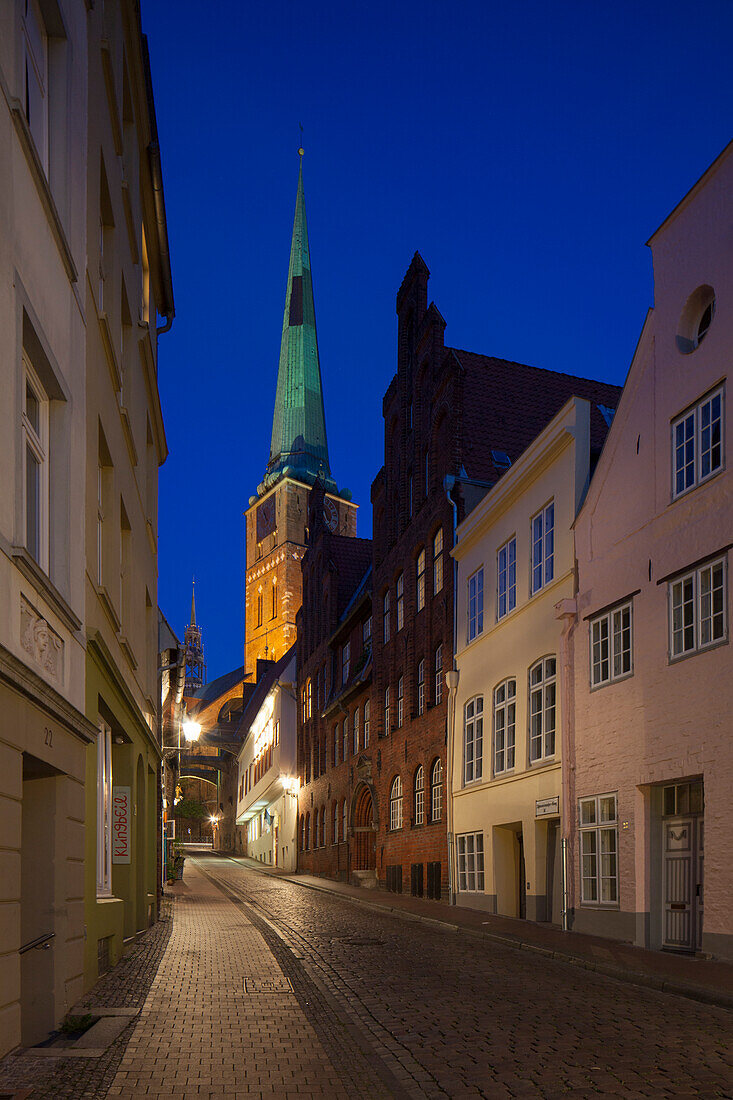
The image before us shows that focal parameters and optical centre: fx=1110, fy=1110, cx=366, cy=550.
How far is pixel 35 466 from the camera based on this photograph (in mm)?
8859

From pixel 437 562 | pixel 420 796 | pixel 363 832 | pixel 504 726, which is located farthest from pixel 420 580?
pixel 363 832

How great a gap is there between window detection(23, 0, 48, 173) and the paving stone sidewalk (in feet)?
22.5

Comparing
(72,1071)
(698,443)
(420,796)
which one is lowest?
(420,796)

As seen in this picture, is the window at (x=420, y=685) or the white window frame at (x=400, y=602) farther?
the white window frame at (x=400, y=602)

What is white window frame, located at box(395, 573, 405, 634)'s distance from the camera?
32.3m

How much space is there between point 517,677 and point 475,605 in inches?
162

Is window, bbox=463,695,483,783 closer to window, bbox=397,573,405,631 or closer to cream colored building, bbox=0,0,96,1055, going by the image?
window, bbox=397,573,405,631

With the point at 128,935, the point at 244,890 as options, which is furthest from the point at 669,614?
the point at 244,890

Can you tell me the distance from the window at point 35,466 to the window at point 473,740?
1707 cm

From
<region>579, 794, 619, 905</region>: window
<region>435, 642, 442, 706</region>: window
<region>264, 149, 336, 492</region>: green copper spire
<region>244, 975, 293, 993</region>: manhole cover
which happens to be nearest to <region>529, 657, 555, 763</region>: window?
<region>579, 794, 619, 905</region>: window

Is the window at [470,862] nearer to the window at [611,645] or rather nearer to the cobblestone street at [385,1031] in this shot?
the window at [611,645]

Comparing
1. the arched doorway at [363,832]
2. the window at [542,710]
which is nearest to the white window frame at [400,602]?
the arched doorway at [363,832]

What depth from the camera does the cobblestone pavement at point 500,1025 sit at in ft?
23.6

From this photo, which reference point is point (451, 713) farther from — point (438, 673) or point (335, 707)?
point (335, 707)
